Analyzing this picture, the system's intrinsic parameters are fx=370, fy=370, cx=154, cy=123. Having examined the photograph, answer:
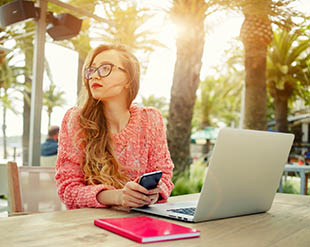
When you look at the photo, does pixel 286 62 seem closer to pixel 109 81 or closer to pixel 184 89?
pixel 184 89

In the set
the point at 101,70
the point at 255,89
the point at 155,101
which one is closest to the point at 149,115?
the point at 101,70

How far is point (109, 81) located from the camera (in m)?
1.58

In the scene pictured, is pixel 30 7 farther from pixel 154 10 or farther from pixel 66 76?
pixel 66 76

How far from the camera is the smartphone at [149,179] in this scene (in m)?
1.15

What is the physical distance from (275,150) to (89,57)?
36.9 inches

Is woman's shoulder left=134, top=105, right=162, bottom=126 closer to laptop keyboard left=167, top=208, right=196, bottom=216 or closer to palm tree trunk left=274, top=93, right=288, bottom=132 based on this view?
laptop keyboard left=167, top=208, right=196, bottom=216

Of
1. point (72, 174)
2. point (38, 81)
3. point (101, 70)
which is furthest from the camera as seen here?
point (38, 81)

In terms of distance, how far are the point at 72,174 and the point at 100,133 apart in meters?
0.22

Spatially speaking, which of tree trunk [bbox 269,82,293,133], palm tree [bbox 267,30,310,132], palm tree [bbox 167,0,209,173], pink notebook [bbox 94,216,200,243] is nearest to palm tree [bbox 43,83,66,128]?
tree trunk [bbox 269,82,293,133]

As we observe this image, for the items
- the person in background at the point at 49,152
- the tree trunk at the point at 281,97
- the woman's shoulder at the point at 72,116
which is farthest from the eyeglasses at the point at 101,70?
the tree trunk at the point at 281,97

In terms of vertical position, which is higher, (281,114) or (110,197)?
(281,114)

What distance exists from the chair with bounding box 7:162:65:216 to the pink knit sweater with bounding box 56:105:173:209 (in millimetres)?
224

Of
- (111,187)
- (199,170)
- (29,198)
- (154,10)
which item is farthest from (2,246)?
(154,10)

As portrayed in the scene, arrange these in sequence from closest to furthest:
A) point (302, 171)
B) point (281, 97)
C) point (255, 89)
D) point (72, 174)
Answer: point (72, 174), point (302, 171), point (255, 89), point (281, 97)
